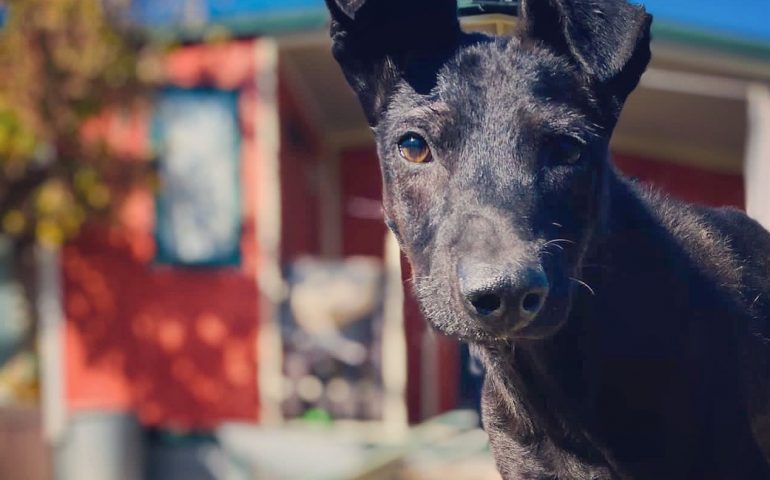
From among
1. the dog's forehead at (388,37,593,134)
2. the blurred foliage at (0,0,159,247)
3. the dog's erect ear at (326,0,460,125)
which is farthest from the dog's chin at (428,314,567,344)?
the blurred foliage at (0,0,159,247)

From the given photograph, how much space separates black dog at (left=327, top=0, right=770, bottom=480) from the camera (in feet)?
5.10

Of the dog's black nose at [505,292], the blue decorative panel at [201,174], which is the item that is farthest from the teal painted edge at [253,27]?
the dog's black nose at [505,292]

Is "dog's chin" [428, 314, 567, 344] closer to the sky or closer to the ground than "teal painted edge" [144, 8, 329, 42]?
closer to the ground

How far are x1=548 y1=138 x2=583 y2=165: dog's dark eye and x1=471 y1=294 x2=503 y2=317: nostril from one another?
1.28 feet

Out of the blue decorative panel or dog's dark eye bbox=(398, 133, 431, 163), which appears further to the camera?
the blue decorative panel

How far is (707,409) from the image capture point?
67.7 inches

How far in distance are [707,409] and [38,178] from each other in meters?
6.98

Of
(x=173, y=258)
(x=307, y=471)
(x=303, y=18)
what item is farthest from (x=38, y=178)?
(x=307, y=471)

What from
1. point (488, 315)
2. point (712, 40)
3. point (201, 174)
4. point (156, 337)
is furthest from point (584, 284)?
point (156, 337)

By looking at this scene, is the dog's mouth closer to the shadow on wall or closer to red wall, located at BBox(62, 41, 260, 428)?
red wall, located at BBox(62, 41, 260, 428)

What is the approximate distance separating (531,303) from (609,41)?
1.47 feet

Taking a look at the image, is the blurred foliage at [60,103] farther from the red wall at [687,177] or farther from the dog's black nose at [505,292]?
the dog's black nose at [505,292]

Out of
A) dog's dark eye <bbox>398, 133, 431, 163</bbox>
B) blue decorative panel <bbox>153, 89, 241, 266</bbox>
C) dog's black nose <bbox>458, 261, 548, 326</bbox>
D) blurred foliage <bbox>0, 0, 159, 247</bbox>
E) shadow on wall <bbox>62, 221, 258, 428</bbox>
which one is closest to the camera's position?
dog's black nose <bbox>458, 261, 548, 326</bbox>

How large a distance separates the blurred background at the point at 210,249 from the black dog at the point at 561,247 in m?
4.45
